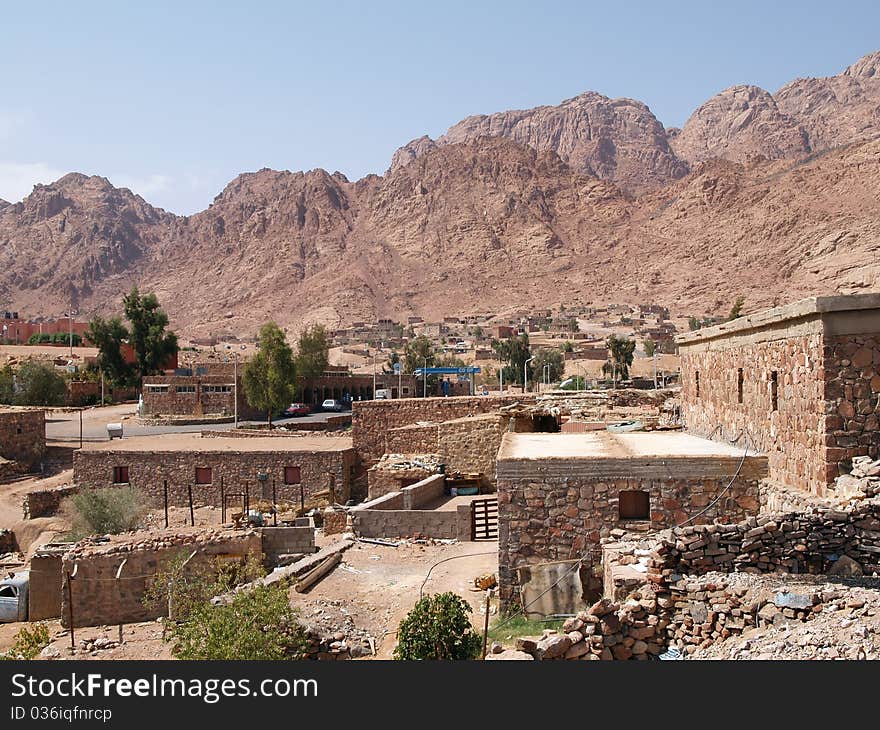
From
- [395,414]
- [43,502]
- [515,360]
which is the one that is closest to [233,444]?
[43,502]

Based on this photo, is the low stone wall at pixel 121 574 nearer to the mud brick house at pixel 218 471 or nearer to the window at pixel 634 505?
the window at pixel 634 505

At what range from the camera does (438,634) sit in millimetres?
8453

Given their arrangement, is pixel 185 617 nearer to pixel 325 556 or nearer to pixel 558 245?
pixel 325 556

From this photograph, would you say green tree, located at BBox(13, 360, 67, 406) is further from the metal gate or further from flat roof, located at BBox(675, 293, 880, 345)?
flat roof, located at BBox(675, 293, 880, 345)

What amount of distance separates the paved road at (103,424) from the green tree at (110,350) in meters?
5.88

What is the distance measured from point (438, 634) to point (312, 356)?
5173 cm

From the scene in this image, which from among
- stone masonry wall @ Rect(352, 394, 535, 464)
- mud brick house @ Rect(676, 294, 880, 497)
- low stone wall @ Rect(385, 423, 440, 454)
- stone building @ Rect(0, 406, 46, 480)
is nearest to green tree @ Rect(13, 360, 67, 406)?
stone building @ Rect(0, 406, 46, 480)

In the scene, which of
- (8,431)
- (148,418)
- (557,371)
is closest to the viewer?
(8,431)

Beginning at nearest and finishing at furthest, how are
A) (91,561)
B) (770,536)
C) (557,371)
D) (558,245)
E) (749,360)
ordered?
(770,536)
(749,360)
(91,561)
(557,371)
(558,245)

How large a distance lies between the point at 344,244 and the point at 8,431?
139m

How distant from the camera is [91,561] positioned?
13.6 metres

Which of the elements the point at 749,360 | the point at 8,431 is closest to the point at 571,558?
the point at 749,360

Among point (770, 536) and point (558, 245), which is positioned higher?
point (558, 245)

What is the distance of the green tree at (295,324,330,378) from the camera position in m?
56.9
